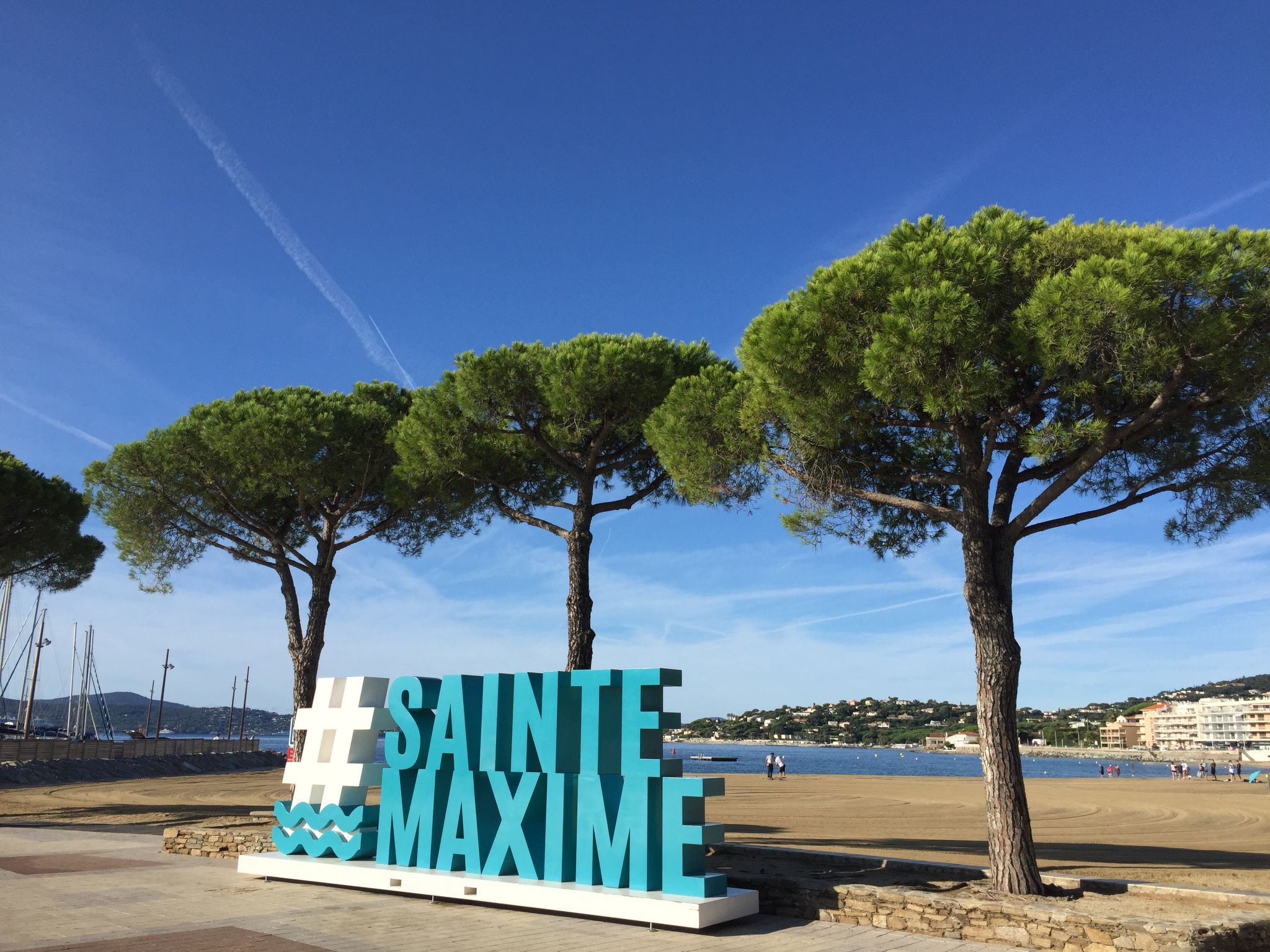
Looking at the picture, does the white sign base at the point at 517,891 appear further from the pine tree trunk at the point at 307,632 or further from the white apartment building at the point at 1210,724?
the white apartment building at the point at 1210,724

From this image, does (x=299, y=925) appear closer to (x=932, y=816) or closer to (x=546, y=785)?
(x=546, y=785)

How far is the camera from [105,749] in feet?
125

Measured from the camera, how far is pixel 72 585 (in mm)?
24375

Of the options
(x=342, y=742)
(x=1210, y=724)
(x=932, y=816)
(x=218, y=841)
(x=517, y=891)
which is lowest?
(x=1210, y=724)

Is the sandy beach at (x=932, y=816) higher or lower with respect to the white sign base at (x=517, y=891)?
lower

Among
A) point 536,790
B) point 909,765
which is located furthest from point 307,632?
point 909,765

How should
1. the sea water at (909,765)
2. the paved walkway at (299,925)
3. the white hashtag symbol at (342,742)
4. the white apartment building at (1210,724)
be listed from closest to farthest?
the paved walkway at (299,925)
the white hashtag symbol at (342,742)
the sea water at (909,765)
the white apartment building at (1210,724)

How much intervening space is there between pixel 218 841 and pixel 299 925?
19.2ft

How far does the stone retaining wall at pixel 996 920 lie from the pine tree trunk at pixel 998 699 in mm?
728

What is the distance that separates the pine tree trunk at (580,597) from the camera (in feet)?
44.1

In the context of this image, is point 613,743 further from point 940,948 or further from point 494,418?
point 494,418

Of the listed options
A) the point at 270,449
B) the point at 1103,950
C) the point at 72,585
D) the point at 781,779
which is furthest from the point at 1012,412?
the point at 781,779

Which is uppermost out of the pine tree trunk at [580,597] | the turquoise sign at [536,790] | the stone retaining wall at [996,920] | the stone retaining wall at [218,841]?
the pine tree trunk at [580,597]

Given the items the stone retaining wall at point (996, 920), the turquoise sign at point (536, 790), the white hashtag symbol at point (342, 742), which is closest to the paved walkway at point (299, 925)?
the stone retaining wall at point (996, 920)
